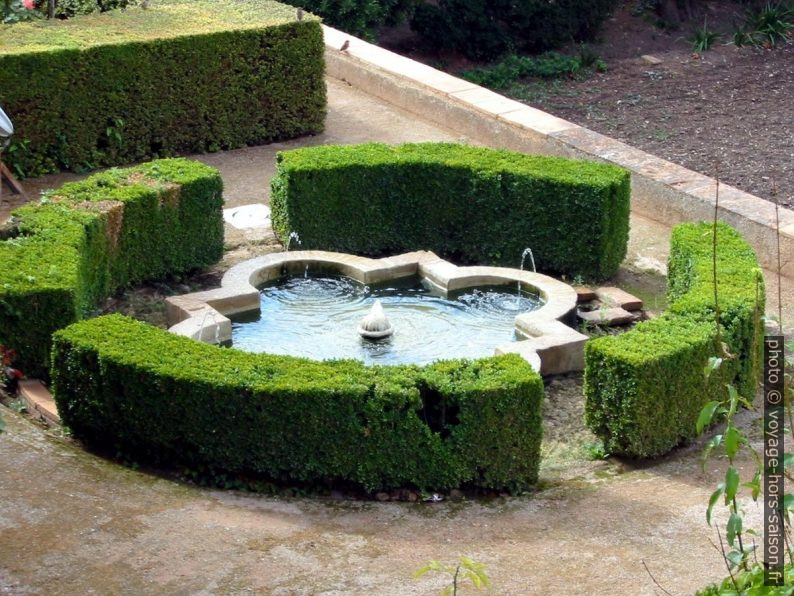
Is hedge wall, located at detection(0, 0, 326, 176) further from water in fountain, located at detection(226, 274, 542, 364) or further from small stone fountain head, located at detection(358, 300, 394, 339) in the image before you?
small stone fountain head, located at detection(358, 300, 394, 339)

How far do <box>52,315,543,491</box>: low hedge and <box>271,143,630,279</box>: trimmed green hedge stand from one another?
9.49ft

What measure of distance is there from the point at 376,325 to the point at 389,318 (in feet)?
1.49

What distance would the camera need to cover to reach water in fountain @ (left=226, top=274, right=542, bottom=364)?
28.9 ft

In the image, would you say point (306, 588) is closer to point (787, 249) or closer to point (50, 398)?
point (50, 398)

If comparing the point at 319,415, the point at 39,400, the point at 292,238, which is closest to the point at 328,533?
the point at 319,415

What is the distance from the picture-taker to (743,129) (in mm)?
14430

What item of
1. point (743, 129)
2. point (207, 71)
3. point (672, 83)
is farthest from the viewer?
point (672, 83)

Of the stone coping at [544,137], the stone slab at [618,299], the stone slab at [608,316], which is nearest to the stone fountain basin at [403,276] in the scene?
the stone slab at [608,316]

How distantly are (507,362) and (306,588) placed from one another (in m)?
2.06

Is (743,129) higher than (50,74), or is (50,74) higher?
(50,74)

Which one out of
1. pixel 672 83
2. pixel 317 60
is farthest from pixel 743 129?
pixel 317 60

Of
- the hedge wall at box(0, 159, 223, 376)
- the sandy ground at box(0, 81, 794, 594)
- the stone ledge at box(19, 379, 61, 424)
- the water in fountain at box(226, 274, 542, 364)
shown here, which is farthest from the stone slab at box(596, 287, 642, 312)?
the stone ledge at box(19, 379, 61, 424)

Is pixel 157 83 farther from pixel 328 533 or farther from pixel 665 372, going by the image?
pixel 328 533

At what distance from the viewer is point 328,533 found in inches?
260
